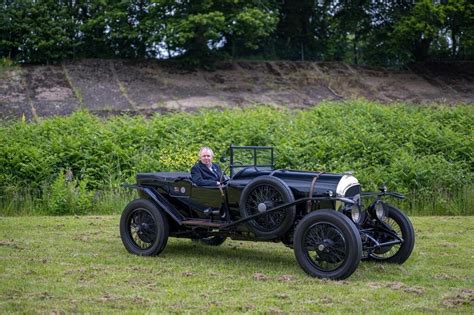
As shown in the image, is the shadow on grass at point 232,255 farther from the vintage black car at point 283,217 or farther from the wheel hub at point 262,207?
the wheel hub at point 262,207

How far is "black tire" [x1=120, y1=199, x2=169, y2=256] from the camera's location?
970cm

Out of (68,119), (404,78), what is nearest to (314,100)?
(404,78)

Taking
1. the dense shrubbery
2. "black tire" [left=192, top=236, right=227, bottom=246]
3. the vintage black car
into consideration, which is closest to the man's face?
the vintage black car

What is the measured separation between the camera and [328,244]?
8203 mm

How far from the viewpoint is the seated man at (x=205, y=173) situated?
9.70m

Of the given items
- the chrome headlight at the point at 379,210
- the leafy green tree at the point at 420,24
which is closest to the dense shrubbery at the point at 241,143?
the chrome headlight at the point at 379,210

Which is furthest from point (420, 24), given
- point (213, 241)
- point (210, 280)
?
point (210, 280)

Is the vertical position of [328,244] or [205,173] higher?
[205,173]

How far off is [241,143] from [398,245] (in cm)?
932

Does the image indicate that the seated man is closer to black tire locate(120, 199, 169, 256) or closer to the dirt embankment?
black tire locate(120, 199, 169, 256)

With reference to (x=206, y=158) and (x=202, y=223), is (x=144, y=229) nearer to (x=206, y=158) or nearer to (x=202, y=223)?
(x=202, y=223)

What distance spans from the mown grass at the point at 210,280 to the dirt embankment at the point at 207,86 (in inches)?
486

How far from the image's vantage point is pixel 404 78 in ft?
95.9

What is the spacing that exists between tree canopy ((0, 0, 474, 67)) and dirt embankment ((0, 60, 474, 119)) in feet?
3.36
